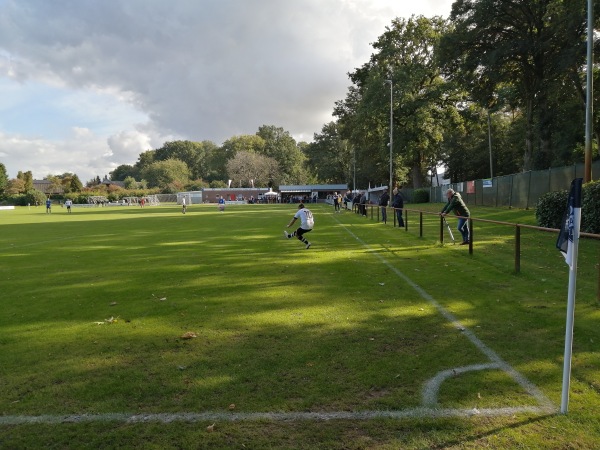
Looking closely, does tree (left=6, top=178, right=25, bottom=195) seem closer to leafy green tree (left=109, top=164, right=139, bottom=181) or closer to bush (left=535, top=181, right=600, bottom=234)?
leafy green tree (left=109, top=164, right=139, bottom=181)

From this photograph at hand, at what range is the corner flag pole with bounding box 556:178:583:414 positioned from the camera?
3559 millimetres

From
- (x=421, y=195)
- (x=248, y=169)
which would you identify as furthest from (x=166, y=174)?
(x=421, y=195)

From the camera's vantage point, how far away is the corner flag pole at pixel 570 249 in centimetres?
356

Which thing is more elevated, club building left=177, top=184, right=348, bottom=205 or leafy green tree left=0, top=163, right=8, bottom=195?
leafy green tree left=0, top=163, right=8, bottom=195

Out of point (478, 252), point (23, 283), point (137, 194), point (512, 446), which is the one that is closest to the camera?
point (512, 446)

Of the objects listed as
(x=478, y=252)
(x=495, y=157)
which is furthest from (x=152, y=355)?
(x=495, y=157)

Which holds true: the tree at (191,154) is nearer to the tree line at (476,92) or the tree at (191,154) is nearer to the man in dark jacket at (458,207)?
the tree line at (476,92)

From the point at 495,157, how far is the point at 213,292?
2377 inches

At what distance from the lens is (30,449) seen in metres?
3.20

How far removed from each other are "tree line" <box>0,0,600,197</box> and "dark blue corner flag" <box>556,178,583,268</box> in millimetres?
26590

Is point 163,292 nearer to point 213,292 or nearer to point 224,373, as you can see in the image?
point 213,292

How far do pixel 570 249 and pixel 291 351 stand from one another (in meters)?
2.90

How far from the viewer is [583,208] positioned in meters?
13.8

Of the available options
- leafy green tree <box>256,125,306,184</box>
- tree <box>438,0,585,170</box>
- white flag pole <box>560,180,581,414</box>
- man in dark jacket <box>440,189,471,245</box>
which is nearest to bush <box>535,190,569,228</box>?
man in dark jacket <box>440,189,471,245</box>
